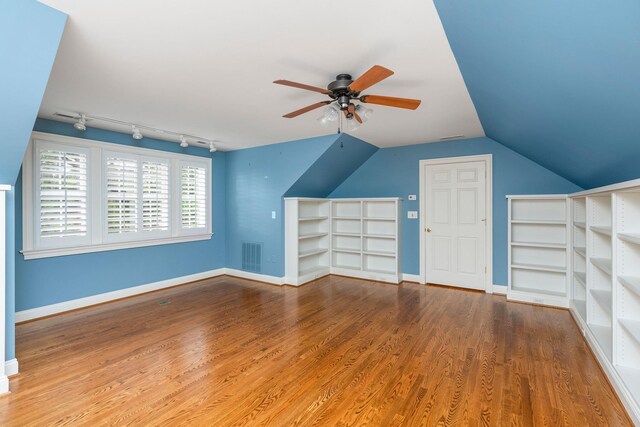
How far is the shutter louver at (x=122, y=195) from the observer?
415cm

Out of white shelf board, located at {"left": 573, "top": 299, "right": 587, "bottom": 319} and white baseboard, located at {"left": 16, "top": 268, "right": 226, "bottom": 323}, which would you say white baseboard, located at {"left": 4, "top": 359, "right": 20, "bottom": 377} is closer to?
white baseboard, located at {"left": 16, "top": 268, "right": 226, "bottom": 323}

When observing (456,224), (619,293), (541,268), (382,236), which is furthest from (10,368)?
(541,268)

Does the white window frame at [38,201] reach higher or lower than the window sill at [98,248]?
higher

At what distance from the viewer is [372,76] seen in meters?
1.93

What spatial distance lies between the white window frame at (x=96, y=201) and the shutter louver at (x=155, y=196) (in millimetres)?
70

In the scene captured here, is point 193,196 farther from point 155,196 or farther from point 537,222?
point 537,222

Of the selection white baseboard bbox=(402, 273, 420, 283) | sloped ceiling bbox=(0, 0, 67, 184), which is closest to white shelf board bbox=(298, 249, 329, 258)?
white baseboard bbox=(402, 273, 420, 283)

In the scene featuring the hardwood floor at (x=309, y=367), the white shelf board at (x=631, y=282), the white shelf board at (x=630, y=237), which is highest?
the white shelf board at (x=630, y=237)

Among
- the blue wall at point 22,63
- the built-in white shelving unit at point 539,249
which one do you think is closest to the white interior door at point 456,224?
the built-in white shelving unit at point 539,249

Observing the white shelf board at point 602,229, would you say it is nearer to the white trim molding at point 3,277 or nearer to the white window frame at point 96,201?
the white trim molding at point 3,277

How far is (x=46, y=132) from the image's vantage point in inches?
141

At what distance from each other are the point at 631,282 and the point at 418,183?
320 centimetres

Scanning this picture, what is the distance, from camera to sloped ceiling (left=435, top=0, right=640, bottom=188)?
1247 mm

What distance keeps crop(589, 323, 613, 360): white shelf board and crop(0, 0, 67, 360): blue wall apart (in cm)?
441
